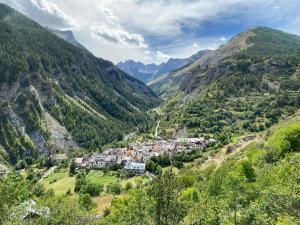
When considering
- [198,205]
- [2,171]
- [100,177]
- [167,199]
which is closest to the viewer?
[167,199]

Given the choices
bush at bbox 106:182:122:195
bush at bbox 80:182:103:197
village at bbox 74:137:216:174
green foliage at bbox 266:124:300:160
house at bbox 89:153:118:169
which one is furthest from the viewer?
house at bbox 89:153:118:169

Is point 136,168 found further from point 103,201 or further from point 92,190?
point 103,201

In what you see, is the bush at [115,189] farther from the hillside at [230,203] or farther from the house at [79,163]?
the hillside at [230,203]

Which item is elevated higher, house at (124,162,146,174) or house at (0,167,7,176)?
house at (124,162,146,174)

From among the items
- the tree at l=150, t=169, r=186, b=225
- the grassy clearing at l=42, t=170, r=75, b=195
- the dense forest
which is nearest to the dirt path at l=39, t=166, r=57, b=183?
the grassy clearing at l=42, t=170, r=75, b=195

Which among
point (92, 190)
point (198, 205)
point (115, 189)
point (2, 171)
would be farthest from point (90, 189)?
point (2, 171)

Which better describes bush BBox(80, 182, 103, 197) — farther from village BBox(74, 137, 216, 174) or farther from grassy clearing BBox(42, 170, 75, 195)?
village BBox(74, 137, 216, 174)

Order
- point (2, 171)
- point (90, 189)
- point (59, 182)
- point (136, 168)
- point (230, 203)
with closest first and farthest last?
point (230, 203) → point (90, 189) → point (59, 182) → point (136, 168) → point (2, 171)

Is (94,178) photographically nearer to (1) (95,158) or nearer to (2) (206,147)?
(1) (95,158)

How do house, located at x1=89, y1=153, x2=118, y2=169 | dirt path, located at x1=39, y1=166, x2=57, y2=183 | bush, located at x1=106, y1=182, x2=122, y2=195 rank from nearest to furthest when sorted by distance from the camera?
1. bush, located at x1=106, y1=182, x2=122, y2=195
2. dirt path, located at x1=39, y1=166, x2=57, y2=183
3. house, located at x1=89, y1=153, x2=118, y2=169
